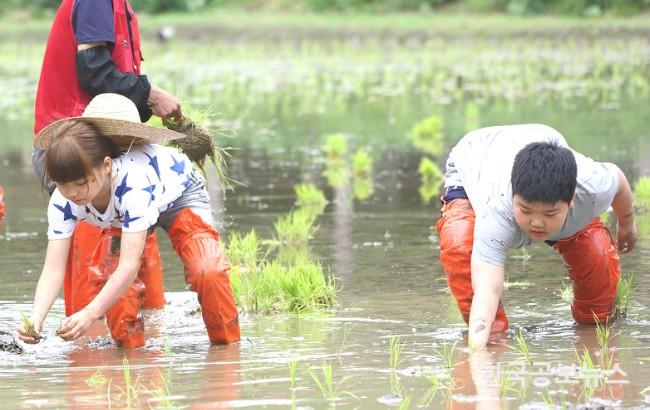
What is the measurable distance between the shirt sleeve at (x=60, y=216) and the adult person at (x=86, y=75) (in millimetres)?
462

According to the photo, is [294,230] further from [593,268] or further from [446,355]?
[446,355]

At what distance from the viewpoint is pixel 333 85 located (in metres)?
20.7

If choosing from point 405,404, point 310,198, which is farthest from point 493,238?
point 310,198

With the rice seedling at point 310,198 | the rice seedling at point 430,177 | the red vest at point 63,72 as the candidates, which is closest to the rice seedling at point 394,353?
the red vest at point 63,72

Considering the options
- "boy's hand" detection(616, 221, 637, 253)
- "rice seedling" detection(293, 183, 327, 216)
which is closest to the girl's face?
"boy's hand" detection(616, 221, 637, 253)

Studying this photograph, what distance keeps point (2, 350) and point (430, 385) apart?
71.8 inches

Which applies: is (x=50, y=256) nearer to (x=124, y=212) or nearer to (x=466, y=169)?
(x=124, y=212)

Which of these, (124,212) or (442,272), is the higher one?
(124,212)

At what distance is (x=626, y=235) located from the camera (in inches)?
213

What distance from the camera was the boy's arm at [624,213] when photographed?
505 cm

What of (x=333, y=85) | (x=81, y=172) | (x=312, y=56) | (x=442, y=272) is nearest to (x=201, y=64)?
(x=312, y=56)

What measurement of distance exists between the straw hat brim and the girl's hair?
0.11 ft

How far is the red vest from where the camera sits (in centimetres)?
570

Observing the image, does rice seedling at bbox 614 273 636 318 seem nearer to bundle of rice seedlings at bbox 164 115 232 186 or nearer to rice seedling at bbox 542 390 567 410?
rice seedling at bbox 542 390 567 410
